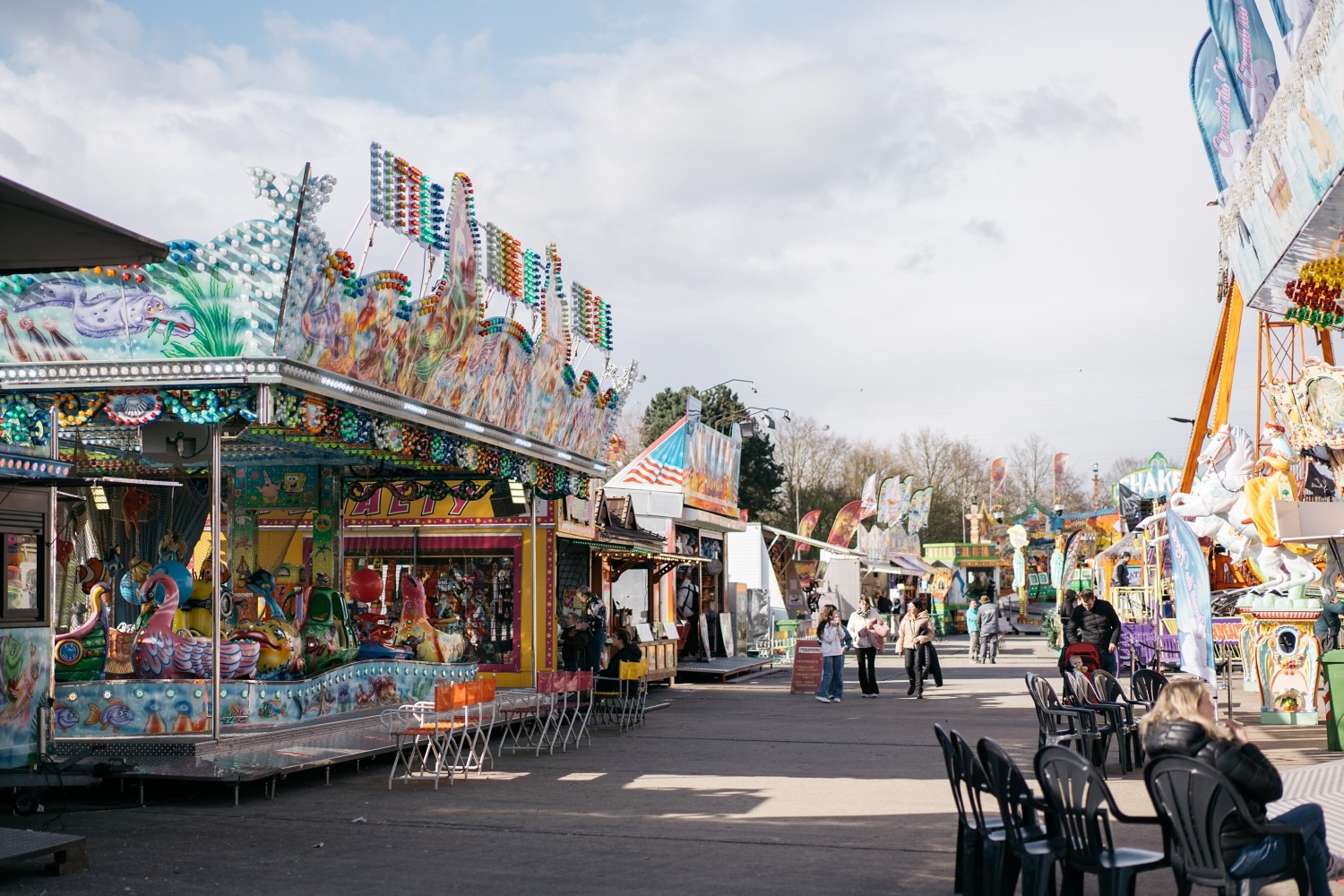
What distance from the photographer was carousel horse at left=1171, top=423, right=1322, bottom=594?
1540 centimetres

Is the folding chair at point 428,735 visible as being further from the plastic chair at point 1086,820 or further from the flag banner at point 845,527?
the flag banner at point 845,527

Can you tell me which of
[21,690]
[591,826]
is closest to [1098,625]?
[591,826]

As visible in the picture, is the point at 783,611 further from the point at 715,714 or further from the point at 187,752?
the point at 187,752

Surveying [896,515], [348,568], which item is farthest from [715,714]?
[896,515]

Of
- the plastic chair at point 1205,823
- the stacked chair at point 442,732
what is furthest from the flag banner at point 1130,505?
the plastic chair at point 1205,823

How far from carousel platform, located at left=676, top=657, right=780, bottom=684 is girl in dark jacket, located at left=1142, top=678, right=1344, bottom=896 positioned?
2002 cm

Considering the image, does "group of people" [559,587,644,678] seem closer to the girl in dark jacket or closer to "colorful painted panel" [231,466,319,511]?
"colorful painted panel" [231,466,319,511]

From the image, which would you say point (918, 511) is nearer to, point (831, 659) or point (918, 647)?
point (918, 647)

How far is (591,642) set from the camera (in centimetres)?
1977

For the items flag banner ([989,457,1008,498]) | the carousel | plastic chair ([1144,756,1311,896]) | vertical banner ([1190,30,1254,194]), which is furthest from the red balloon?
flag banner ([989,457,1008,498])

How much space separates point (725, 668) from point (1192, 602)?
15638 mm

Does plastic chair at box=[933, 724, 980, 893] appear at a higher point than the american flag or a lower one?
lower

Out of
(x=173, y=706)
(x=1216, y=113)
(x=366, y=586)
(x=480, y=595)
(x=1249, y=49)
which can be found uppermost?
(x=1216, y=113)

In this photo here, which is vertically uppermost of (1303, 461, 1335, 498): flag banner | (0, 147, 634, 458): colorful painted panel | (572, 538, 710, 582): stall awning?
(0, 147, 634, 458): colorful painted panel
